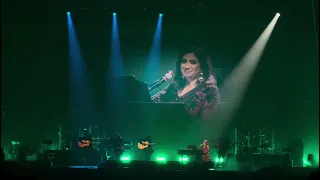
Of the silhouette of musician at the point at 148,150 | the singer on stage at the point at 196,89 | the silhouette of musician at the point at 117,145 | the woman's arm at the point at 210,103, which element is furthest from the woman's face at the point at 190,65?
the silhouette of musician at the point at 117,145

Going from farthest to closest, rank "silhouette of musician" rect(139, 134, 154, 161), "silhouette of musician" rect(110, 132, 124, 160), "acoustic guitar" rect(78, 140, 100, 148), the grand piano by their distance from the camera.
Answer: the grand piano → "silhouette of musician" rect(139, 134, 154, 161) → "acoustic guitar" rect(78, 140, 100, 148) → "silhouette of musician" rect(110, 132, 124, 160)

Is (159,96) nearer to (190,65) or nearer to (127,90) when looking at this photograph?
(127,90)

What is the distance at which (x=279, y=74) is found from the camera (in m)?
15.8

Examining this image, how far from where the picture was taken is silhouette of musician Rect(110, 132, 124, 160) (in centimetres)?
1429

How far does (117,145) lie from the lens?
564 inches

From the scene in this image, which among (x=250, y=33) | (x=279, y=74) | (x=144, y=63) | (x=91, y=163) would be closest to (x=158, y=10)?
(x=144, y=63)

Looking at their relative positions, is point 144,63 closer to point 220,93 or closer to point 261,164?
point 220,93

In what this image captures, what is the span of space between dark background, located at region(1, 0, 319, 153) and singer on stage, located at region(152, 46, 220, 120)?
372 mm

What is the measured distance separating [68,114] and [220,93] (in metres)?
5.21

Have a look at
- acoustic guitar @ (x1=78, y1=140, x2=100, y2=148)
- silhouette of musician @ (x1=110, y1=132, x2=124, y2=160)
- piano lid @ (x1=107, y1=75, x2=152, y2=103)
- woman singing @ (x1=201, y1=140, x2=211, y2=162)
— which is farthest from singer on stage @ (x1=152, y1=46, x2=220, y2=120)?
acoustic guitar @ (x1=78, y1=140, x2=100, y2=148)

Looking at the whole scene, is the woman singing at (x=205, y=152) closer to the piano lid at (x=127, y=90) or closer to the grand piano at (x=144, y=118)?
the grand piano at (x=144, y=118)

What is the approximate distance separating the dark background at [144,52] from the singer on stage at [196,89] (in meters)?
0.37

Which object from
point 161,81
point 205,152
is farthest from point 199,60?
point 205,152

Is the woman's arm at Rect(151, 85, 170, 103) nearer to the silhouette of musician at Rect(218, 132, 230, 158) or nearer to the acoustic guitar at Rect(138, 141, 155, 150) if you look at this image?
the acoustic guitar at Rect(138, 141, 155, 150)
